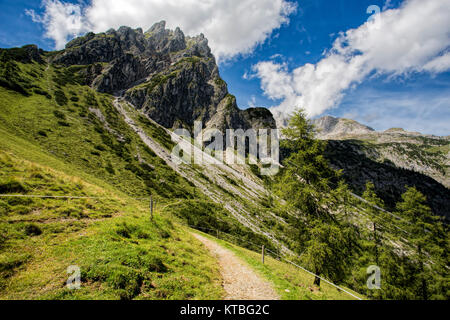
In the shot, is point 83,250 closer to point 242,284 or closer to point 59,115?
point 242,284

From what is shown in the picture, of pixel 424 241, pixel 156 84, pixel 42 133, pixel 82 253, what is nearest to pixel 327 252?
pixel 82 253

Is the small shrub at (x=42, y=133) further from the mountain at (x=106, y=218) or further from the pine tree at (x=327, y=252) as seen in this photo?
the pine tree at (x=327, y=252)

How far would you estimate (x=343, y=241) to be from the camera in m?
13.3

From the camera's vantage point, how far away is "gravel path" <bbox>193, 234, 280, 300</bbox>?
8.82 m

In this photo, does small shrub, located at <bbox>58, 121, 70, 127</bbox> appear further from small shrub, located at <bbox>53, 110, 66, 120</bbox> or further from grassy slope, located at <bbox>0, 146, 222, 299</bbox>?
grassy slope, located at <bbox>0, 146, 222, 299</bbox>

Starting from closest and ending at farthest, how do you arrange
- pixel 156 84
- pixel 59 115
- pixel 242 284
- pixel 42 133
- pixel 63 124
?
pixel 242 284 → pixel 42 133 → pixel 63 124 → pixel 59 115 → pixel 156 84

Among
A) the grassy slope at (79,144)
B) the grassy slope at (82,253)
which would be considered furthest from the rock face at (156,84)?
the grassy slope at (82,253)

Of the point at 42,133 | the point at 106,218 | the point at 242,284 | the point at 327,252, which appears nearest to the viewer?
the point at 242,284

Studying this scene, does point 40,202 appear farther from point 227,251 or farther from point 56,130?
point 56,130

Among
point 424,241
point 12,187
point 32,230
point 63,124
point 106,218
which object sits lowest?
point 424,241

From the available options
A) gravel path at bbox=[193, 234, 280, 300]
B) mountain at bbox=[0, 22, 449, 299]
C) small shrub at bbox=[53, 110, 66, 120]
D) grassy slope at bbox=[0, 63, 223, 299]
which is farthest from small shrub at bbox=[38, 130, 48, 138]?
gravel path at bbox=[193, 234, 280, 300]

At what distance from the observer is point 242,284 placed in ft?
33.7

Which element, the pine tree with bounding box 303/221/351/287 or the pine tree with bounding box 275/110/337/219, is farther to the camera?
the pine tree with bounding box 275/110/337/219

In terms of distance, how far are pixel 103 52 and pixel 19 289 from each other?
21568 cm
